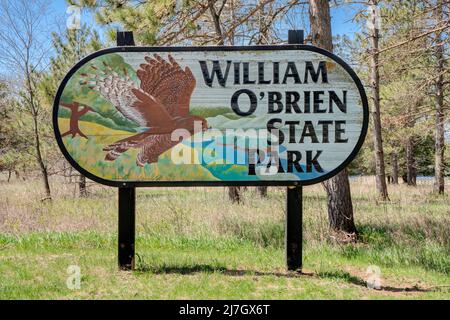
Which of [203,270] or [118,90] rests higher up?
[118,90]

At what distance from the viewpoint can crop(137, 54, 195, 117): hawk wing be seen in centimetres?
394

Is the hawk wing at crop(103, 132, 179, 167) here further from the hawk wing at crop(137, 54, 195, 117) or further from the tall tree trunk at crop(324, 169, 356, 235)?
the tall tree trunk at crop(324, 169, 356, 235)

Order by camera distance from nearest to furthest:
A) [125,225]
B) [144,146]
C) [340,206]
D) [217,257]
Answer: [144,146]
[125,225]
[217,257]
[340,206]

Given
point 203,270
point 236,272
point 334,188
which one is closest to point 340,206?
point 334,188

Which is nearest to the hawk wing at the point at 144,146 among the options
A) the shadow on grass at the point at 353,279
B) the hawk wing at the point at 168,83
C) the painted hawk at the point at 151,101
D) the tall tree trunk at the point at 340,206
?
the painted hawk at the point at 151,101

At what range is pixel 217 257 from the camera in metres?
4.74

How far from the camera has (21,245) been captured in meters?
5.20

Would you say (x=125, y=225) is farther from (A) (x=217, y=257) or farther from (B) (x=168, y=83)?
(B) (x=168, y=83)

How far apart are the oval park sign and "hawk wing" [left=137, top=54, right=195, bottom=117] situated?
0.03 ft

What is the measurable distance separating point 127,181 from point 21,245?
2.36 metres

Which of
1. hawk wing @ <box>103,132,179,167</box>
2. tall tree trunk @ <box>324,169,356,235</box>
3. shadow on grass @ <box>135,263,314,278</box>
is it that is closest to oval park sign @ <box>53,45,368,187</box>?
hawk wing @ <box>103,132,179,167</box>

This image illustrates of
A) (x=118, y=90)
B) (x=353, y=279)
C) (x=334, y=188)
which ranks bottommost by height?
(x=353, y=279)

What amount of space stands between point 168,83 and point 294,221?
195 centimetres
